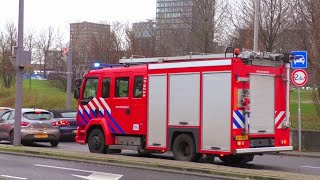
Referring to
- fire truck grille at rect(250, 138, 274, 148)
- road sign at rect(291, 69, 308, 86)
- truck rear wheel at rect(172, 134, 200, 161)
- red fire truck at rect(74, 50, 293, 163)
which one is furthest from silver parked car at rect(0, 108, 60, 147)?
fire truck grille at rect(250, 138, 274, 148)

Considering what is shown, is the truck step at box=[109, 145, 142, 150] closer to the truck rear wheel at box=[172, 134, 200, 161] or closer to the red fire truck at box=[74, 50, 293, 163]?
the red fire truck at box=[74, 50, 293, 163]

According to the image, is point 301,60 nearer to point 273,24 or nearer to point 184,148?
point 184,148

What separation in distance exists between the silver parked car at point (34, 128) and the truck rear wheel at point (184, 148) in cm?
839

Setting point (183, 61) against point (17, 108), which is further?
point (17, 108)

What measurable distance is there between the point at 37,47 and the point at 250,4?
35.2 meters

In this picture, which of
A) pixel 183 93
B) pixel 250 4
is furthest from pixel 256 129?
pixel 250 4

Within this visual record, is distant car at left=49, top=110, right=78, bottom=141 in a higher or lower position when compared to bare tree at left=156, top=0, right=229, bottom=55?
lower

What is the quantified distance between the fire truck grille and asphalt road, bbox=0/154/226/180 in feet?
8.50

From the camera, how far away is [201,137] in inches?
574

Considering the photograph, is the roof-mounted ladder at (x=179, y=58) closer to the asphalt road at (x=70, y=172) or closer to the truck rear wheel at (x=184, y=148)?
the truck rear wheel at (x=184, y=148)

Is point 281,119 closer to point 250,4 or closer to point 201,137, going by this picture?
point 201,137

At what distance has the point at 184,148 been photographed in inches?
600

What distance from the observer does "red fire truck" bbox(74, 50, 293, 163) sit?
14.2 meters

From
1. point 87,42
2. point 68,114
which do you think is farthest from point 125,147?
point 87,42
